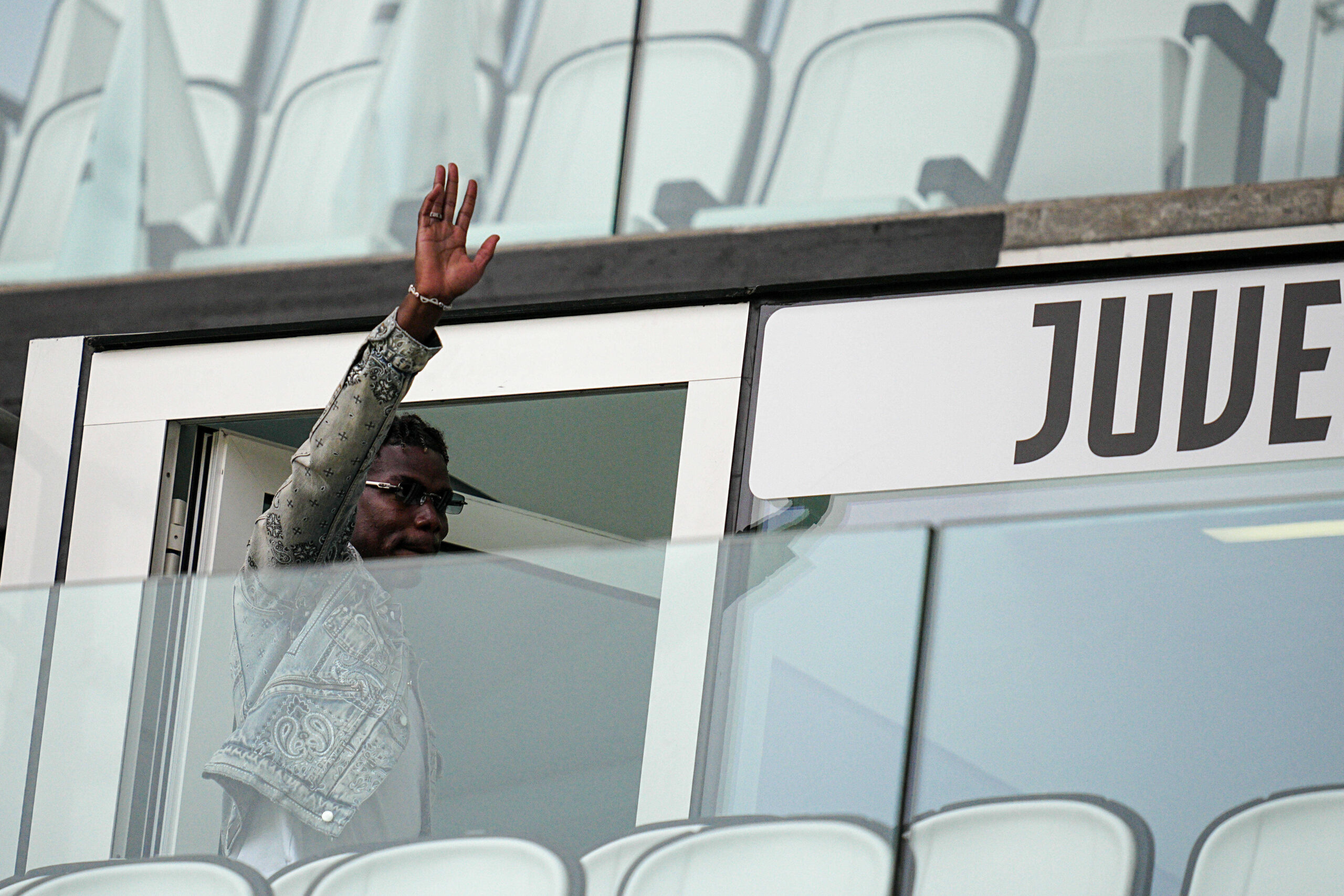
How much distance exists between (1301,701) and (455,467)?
3.91m

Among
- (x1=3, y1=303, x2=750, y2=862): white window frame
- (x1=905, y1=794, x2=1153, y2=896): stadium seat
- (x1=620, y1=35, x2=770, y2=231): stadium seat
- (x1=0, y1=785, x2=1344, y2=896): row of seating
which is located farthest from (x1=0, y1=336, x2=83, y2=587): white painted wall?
(x1=905, y1=794, x2=1153, y2=896): stadium seat

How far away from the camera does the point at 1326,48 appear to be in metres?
4.02

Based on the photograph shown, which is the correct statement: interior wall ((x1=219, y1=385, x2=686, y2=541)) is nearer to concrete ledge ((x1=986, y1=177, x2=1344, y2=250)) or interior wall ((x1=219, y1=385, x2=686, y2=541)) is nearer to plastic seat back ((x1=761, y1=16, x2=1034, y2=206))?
plastic seat back ((x1=761, y1=16, x2=1034, y2=206))

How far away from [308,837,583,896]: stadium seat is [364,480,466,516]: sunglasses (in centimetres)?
88

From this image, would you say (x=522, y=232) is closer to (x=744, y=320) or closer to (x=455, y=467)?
(x=744, y=320)

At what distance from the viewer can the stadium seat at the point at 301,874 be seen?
7.63ft

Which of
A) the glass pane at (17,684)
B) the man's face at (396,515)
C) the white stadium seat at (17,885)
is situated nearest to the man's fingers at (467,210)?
A: the man's face at (396,515)

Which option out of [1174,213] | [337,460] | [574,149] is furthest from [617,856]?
[574,149]

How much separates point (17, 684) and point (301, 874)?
0.54 m

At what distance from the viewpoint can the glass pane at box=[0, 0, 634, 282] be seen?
4570mm

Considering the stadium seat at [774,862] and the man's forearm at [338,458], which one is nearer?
the stadium seat at [774,862]

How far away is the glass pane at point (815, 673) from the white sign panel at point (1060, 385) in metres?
1.78

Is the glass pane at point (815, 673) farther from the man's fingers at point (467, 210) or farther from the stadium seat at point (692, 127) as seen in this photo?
the stadium seat at point (692, 127)

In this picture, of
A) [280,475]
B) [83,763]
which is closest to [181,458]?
[280,475]
